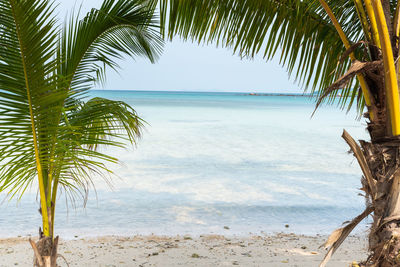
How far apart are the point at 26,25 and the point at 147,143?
1032 centimetres

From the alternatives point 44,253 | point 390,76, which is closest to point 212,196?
point 44,253

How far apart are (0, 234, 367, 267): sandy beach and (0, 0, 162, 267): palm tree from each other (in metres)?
1.56

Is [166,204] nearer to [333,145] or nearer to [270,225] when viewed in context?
[270,225]

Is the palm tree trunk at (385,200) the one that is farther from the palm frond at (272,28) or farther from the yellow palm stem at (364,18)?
the palm frond at (272,28)

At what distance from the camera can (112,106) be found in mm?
2266

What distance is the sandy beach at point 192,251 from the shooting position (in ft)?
11.4

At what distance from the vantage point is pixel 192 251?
3.82m

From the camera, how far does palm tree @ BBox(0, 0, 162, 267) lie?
175 cm

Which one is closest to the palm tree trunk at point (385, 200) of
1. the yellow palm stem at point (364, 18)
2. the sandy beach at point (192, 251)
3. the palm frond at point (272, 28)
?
the yellow palm stem at point (364, 18)

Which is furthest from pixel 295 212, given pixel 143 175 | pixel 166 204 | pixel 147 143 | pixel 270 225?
pixel 147 143

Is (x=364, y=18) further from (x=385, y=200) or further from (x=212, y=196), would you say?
(x=212, y=196)

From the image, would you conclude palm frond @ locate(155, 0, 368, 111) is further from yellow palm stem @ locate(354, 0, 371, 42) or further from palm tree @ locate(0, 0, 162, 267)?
yellow palm stem @ locate(354, 0, 371, 42)

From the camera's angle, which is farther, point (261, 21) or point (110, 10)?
point (261, 21)

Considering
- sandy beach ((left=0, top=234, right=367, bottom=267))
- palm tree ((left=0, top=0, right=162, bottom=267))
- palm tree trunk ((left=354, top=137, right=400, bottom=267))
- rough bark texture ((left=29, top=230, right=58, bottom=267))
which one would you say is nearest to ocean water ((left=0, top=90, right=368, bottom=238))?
palm tree trunk ((left=354, top=137, right=400, bottom=267))
